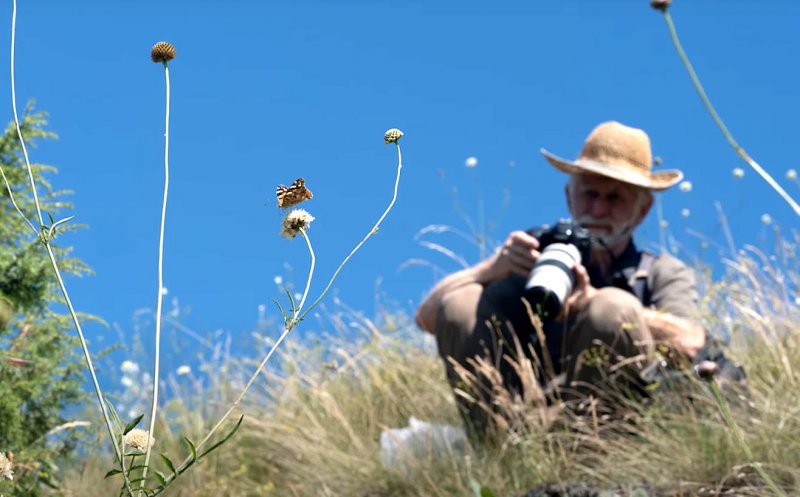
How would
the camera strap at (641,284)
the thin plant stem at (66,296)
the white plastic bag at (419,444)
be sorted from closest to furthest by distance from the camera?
the thin plant stem at (66,296), the white plastic bag at (419,444), the camera strap at (641,284)

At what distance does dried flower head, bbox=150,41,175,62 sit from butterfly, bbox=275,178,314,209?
0.22 m

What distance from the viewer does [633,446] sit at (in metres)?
3.72

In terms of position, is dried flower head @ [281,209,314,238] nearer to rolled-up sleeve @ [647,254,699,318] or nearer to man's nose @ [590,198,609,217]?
rolled-up sleeve @ [647,254,699,318]

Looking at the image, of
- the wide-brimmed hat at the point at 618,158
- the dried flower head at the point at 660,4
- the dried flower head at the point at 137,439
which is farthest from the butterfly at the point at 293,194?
the wide-brimmed hat at the point at 618,158

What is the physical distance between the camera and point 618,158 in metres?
4.44

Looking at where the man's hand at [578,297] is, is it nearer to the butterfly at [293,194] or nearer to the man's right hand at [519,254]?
the man's right hand at [519,254]

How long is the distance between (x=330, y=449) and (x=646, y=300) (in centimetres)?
133

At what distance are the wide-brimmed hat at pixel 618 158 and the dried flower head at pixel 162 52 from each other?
9.89ft

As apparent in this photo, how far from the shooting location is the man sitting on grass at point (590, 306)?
385cm

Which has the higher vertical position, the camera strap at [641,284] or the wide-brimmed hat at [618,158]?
the wide-brimmed hat at [618,158]

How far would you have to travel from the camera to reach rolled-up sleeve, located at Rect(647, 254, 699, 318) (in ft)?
13.3

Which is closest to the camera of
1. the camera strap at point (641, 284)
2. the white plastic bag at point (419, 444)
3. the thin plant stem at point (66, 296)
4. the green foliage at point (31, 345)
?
the thin plant stem at point (66, 296)

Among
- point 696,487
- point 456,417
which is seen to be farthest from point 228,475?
point 696,487

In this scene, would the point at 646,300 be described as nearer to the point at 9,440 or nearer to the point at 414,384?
the point at 414,384
